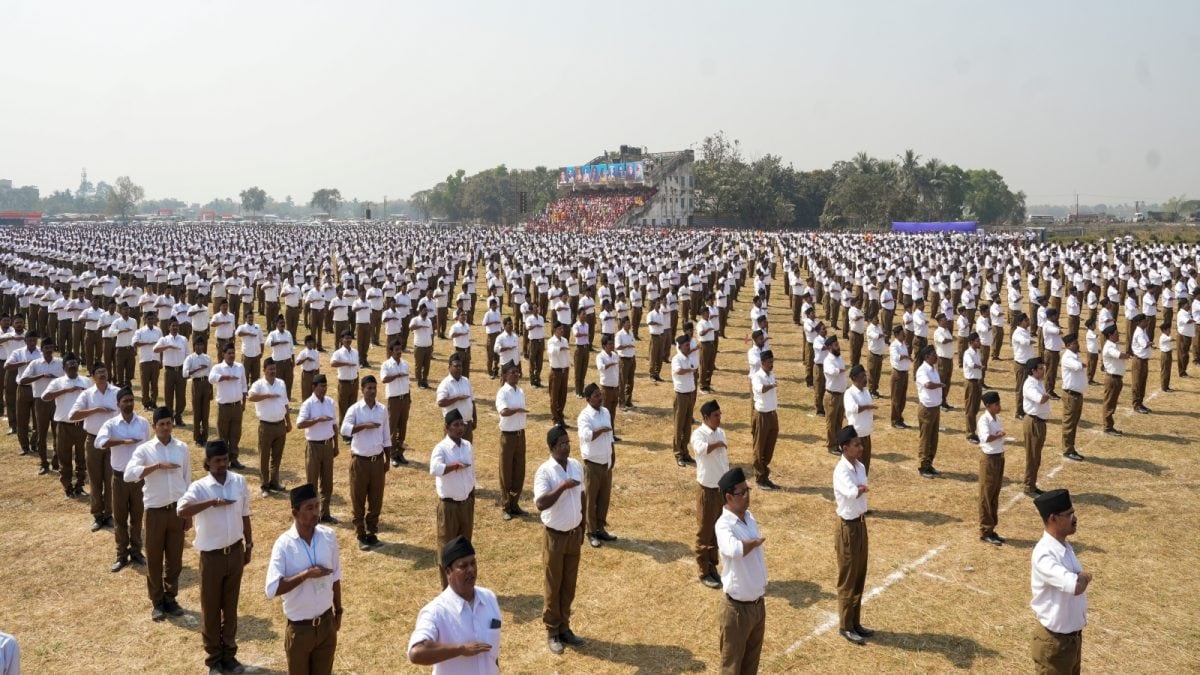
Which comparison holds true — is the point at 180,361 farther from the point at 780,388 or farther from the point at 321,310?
the point at 780,388

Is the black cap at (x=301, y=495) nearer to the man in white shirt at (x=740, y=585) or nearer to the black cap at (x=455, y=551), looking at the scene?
the black cap at (x=455, y=551)

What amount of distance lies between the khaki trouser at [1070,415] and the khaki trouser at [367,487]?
10222 mm

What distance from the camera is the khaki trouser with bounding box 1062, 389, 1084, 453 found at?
12.3 meters

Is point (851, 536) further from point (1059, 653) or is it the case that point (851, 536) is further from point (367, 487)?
point (367, 487)

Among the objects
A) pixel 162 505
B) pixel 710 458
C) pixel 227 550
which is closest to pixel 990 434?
pixel 710 458

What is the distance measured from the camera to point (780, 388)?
17.6 metres

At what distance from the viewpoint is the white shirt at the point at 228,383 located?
11.1m

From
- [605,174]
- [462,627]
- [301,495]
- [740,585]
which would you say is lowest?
[740,585]

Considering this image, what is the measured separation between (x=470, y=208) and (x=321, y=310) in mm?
101982

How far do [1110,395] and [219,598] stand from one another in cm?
1408

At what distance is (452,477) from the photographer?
776 centimetres

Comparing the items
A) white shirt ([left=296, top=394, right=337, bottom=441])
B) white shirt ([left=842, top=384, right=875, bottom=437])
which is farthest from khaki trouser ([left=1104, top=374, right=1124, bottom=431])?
white shirt ([left=296, top=394, right=337, bottom=441])

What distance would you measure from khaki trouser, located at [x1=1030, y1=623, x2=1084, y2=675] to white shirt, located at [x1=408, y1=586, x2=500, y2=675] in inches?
151

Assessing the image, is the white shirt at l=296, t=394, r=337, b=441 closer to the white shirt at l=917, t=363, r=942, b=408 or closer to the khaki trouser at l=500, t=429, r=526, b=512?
the khaki trouser at l=500, t=429, r=526, b=512
